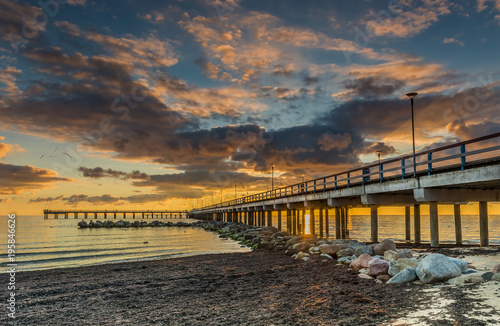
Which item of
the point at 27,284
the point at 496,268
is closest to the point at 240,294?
the point at 496,268

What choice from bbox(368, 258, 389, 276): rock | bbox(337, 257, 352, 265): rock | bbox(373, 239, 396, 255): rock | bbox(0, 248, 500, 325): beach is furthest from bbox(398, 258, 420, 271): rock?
bbox(373, 239, 396, 255): rock

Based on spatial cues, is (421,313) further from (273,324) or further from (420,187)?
(420,187)

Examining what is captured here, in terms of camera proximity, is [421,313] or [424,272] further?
[424,272]

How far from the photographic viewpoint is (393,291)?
9.43 meters

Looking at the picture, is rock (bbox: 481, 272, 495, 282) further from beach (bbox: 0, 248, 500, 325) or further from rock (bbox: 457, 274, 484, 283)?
beach (bbox: 0, 248, 500, 325)

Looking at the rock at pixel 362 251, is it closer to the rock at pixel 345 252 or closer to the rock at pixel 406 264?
the rock at pixel 345 252

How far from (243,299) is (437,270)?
5.32m

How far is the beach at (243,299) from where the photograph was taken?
25.4 ft

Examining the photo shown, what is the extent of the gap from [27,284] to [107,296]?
18.2 feet

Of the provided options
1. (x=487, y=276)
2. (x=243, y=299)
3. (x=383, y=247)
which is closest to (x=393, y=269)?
(x=487, y=276)

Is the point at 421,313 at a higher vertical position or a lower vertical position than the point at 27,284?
higher

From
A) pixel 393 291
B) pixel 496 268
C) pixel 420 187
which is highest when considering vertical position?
pixel 420 187

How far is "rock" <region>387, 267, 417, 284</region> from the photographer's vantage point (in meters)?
10.1

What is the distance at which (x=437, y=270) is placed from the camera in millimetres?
9672
